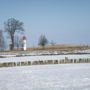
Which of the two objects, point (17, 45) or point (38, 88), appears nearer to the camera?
point (38, 88)

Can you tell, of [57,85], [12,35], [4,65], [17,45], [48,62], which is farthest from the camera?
[17,45]

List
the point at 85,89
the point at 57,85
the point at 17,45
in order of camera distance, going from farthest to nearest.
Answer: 1. the point at 17,45
2. the point at 57,85
3. the point at 85,89

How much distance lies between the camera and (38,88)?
1416 cm

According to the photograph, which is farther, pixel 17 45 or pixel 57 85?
pixel 17 45

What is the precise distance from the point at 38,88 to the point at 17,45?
233ft

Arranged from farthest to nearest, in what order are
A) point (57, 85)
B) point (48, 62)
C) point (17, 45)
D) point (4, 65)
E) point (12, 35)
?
point (17, 45)
point (12, 35)
point (48, 62)
point (4, 65)
point (57, 85)

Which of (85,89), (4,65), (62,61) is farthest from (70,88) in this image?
(62,61)

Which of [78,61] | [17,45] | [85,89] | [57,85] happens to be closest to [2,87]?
[57,85]

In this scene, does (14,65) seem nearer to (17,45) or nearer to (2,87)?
(2,87)

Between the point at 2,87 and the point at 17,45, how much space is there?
70490 mm

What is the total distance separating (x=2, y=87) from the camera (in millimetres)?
14594

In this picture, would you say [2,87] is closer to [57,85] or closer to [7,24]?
[57,85]

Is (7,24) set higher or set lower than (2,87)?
higher

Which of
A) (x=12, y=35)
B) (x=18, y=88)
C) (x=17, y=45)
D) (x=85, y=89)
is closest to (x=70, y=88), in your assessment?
(x=85, y=89)
